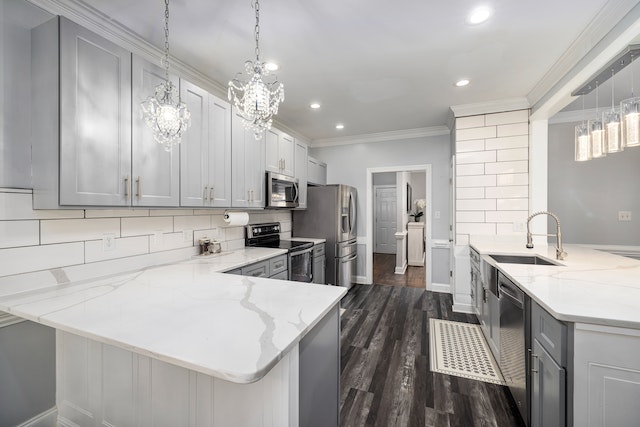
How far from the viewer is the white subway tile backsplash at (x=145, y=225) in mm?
1899

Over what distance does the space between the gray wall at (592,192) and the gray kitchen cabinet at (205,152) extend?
4074mm

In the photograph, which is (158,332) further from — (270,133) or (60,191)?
(270,133)

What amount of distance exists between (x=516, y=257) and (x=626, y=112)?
1.37 m

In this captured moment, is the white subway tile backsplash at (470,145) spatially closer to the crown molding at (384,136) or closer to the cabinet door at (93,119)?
the crown molding at (384,136)

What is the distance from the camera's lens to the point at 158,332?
0.90 meters

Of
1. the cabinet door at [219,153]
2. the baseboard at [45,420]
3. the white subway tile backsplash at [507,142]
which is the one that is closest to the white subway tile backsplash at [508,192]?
the white subway tile backsplash at [507,142]

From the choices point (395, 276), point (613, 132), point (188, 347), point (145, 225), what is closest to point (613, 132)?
point (613, 132)

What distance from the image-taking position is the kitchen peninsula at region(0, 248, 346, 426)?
81cm

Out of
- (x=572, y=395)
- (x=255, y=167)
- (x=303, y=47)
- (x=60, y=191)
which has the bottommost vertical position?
(x=572, y=395)

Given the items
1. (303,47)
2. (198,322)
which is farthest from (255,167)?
(198,322)

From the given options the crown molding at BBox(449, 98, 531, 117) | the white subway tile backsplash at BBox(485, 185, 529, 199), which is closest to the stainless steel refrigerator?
the crown molding at BBox(449, 98, 531, 117)

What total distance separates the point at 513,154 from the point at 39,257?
4317 millimetres

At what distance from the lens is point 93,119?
1.47 meters

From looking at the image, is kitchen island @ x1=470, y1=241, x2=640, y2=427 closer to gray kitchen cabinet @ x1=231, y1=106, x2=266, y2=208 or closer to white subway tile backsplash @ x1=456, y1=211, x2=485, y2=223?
white subway tile backsplash @ x1=456, y1=211, x2=485, y2=223
